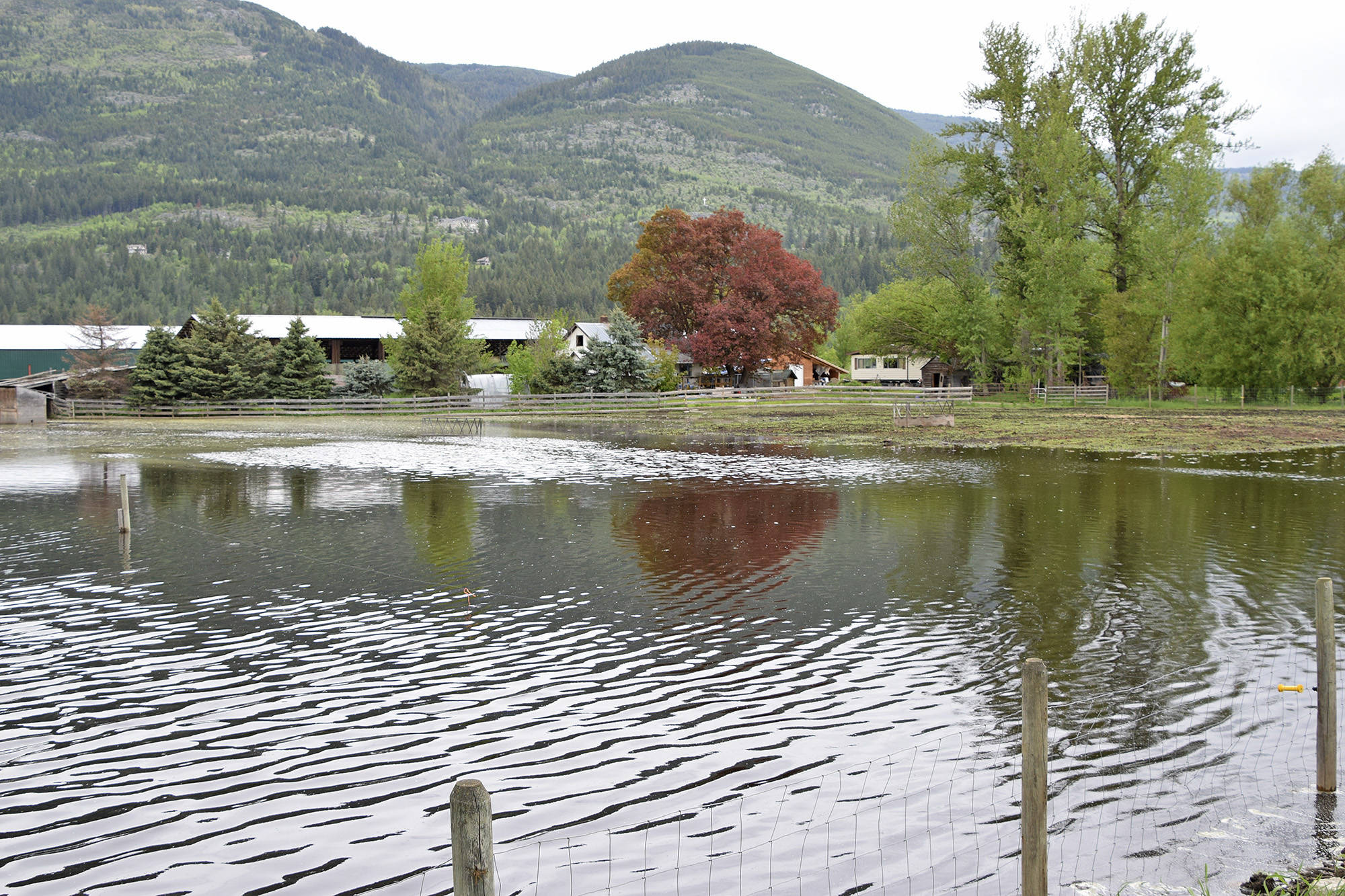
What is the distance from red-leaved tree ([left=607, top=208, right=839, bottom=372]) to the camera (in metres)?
68.9

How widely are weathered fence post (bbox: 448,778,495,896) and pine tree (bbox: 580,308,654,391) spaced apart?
66.5m

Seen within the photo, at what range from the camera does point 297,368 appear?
76188 millimetres

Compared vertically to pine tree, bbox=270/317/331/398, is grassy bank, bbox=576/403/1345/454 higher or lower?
lower

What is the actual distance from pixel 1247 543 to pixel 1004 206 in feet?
172

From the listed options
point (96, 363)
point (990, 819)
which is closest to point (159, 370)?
point (96, 363)

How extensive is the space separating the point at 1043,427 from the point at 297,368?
54.9 m

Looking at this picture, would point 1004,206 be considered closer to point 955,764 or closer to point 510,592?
point 510,592

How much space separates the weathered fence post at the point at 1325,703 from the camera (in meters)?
6.93

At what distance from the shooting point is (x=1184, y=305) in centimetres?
5656

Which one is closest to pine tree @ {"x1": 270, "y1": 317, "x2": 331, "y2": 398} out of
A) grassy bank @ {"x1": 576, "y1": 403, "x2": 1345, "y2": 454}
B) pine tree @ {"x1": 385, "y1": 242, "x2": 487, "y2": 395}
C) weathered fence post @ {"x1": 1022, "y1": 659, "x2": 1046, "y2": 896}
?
pine tree @ {"x1": 385, "y1": 242, "x2": 487, "y2": 395}

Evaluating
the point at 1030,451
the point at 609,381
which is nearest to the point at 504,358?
the point at 609,381

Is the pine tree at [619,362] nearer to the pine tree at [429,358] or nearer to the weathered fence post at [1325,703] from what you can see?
the pine tree at [429,358]

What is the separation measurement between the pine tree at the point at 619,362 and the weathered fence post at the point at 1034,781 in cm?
6532

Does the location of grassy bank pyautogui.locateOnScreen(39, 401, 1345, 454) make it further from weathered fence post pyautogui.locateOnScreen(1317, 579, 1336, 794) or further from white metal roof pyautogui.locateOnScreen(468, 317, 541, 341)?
weathered fence post pyautogui.locateOnScreen(1317, 579, 1336, 794)
